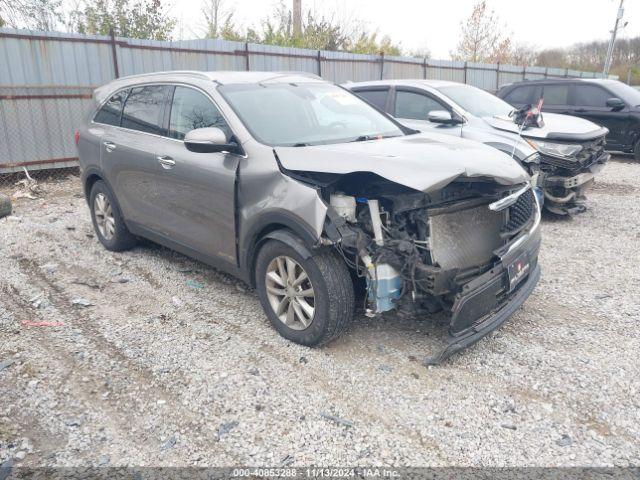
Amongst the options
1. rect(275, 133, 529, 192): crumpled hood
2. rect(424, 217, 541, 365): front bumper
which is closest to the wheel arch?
rect(275, 133, 529, 192): crumpled hood

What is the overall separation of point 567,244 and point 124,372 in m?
5.00

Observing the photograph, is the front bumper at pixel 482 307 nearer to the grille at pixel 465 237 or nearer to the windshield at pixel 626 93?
the grille at pixel 465 237

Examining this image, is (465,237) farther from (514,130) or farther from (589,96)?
(589,96)

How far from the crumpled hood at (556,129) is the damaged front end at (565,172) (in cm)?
8

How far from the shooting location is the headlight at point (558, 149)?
22.6 ft

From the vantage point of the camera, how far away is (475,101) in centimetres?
773

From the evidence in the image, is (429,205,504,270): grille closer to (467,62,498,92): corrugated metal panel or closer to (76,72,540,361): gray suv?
(76,72,540,361): gray suv

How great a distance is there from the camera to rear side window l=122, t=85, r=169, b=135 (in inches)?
188

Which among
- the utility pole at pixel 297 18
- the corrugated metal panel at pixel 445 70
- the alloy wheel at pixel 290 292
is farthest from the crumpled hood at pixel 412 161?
the utility pole at pixel 297 18

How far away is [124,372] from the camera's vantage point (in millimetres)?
3484

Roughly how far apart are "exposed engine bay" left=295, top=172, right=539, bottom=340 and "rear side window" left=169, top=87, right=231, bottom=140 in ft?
3.56

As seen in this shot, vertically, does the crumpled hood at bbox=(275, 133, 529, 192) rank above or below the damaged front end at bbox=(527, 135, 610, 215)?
above

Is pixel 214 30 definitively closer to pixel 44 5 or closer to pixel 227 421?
pixel 44 5

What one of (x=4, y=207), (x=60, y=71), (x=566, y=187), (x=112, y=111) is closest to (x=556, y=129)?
(x=566, y=187)
